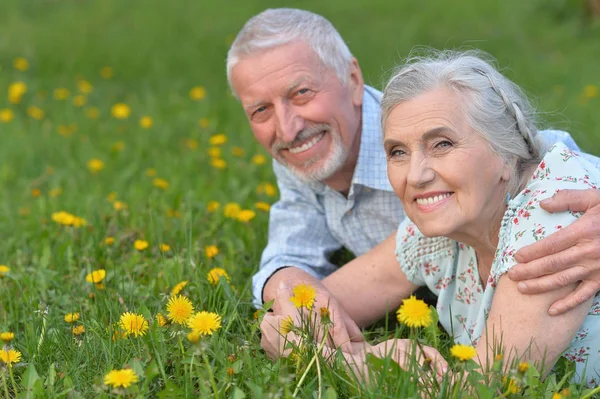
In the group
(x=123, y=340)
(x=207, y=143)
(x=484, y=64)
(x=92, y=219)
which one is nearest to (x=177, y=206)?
(x=92, y=219)

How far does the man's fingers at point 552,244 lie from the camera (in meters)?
2.24

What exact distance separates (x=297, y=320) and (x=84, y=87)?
14.0 feet

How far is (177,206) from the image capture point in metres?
4.14

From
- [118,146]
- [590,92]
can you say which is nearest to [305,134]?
[118,146]

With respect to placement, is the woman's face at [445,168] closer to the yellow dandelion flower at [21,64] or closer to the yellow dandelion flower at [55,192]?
the yellow dandelion flower at [55,192]

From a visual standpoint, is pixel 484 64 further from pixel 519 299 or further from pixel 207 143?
pixel 207 143

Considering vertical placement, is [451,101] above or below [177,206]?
above

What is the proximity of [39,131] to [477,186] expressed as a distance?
3.97 m

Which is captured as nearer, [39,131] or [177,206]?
[177,206]

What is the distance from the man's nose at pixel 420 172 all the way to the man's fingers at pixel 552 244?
1.09 ft

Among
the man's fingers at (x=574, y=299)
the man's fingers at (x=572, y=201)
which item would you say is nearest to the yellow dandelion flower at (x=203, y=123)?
the man's fingers at (x=572, y=201)

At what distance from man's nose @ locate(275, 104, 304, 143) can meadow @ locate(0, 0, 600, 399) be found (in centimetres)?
45

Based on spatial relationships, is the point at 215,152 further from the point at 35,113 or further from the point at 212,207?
the point at 35,113

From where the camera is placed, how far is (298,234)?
3.47 m
